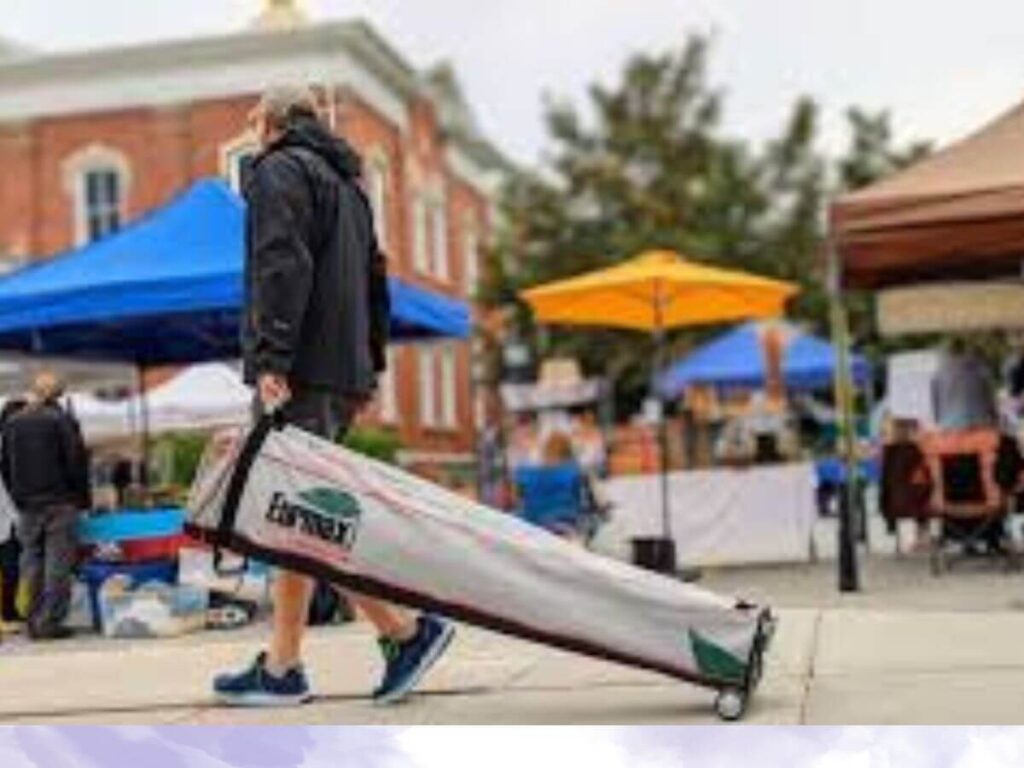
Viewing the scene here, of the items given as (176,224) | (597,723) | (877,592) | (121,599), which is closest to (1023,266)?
(877,592)

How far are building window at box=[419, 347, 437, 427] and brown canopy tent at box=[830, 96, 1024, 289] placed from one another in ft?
109

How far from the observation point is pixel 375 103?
41531mm

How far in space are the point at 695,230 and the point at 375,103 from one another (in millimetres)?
6799

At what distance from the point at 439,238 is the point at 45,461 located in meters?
35.3

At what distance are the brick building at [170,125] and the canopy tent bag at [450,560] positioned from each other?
102 ft

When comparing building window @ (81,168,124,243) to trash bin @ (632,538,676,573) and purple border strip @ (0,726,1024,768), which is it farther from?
purple border strip @ (0,726,1024,768)

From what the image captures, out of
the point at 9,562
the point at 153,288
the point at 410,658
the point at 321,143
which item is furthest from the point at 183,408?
the point at 410,658

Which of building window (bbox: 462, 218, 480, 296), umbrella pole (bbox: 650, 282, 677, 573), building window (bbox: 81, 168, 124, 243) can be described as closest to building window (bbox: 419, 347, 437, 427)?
building window (bbox: 462, 218, 480, 296)

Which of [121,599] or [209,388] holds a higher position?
[209,388]

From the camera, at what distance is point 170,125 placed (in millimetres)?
41000

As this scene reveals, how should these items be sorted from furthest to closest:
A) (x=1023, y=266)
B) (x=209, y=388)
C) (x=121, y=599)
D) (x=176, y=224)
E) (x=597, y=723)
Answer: (x=209, y=388) < (x=1023, y=266) < (x=176, y=224) < (x=121, y=599) < (x=597, y=723)

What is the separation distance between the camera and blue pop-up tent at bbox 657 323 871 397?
30.5m

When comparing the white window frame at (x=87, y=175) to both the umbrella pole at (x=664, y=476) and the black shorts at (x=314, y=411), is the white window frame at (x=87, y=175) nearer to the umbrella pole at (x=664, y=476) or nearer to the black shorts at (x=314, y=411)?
the umbrella pole at (x=664, y=476)

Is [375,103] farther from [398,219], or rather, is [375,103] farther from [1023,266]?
[1023,266]
